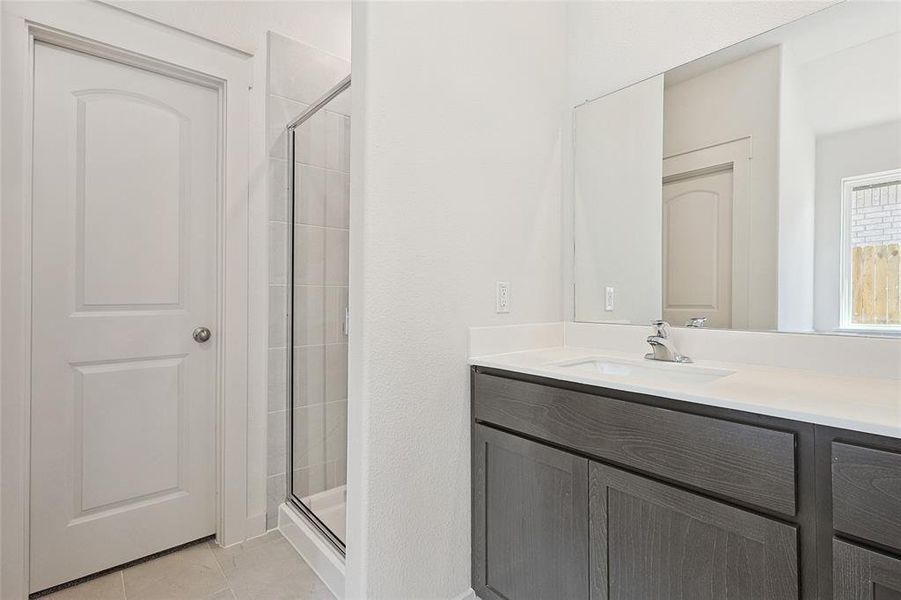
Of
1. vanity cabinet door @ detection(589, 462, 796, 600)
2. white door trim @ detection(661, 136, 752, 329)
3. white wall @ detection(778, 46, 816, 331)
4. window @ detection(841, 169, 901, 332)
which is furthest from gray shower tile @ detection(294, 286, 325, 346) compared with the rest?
window @ detection(841, 169, 901, 332)

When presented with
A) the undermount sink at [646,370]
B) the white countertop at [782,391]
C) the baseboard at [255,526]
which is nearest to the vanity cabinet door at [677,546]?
the white countertop at [782,391]

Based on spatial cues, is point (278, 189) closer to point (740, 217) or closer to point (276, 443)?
point (276, 443)

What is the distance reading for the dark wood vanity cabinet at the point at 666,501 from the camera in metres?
0.78

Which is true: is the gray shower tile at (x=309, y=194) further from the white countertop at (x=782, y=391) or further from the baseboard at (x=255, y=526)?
the baseboard at (x=255, y=526)

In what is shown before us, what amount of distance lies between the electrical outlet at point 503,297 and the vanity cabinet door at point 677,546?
0.63 meters

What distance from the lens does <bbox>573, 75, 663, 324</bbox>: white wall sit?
163 cm

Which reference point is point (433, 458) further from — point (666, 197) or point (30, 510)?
point (30, 510)

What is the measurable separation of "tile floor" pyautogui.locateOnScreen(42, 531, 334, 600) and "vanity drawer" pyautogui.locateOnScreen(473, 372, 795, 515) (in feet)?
3.36

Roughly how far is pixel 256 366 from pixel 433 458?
100cm

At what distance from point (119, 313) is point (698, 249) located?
2.13 meters

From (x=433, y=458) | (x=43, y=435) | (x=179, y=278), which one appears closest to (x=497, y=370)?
(x=433, y=458)

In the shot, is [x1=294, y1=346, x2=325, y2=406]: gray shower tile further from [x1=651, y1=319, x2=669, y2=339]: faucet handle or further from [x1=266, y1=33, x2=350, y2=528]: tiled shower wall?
[x1=651, y1=319, x2=669, y2=339]: faucet handle

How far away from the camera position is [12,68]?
146 cm

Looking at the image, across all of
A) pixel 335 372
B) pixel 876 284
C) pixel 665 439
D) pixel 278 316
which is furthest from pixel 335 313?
pixel 876 284
